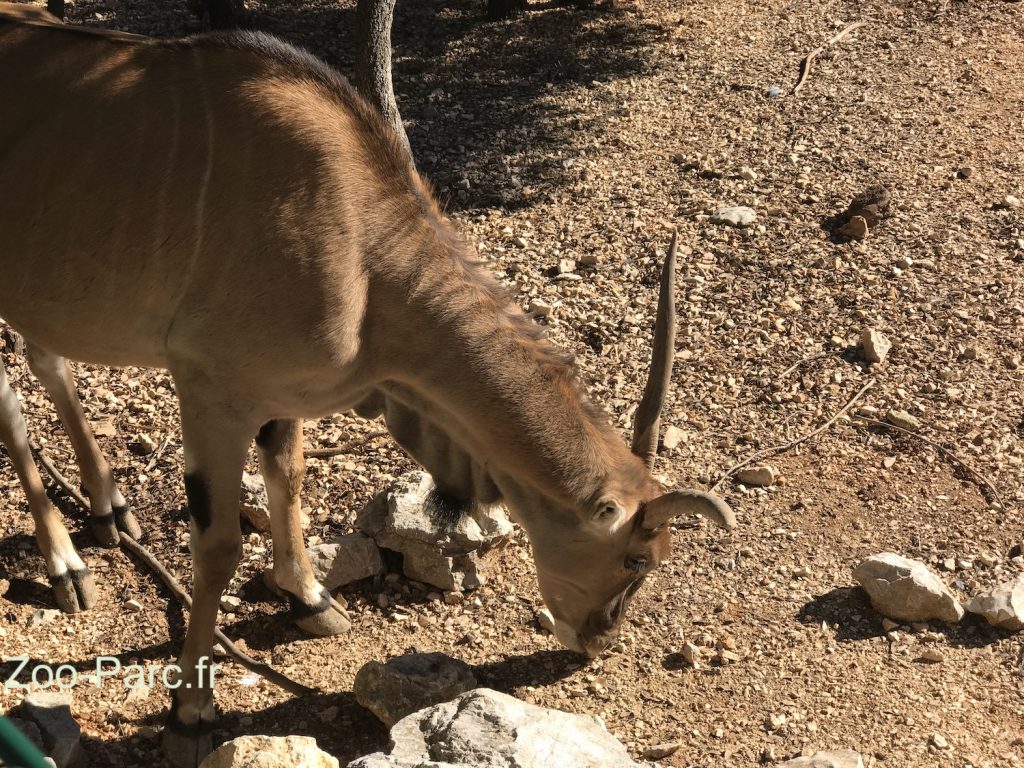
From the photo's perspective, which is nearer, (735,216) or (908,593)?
(908,593)

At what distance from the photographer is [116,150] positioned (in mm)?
3777

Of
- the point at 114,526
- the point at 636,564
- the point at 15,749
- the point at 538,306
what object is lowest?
the point at 114,526

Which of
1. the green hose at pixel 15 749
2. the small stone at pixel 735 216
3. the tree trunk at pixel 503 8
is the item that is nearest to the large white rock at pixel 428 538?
the green hose at pixel 15 749

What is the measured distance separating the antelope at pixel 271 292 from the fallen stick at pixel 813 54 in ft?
17.8

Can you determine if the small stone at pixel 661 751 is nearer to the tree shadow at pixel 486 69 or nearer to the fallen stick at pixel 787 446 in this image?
the fallen stick at pixel 787 446

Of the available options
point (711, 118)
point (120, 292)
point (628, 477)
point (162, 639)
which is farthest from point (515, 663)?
point (711, 118)

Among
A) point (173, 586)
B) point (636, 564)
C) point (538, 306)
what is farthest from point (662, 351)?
point (538, 306)

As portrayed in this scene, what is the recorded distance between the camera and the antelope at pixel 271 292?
3.64 m

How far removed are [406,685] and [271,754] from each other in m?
0.77

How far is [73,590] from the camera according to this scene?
15.0ft

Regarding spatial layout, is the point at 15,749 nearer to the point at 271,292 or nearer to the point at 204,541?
the point at 271,292

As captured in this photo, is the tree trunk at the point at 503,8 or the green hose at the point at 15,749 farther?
the tree trunk at the point at 503,8

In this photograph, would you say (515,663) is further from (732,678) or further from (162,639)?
(162,639)

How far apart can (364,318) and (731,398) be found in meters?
2.74
